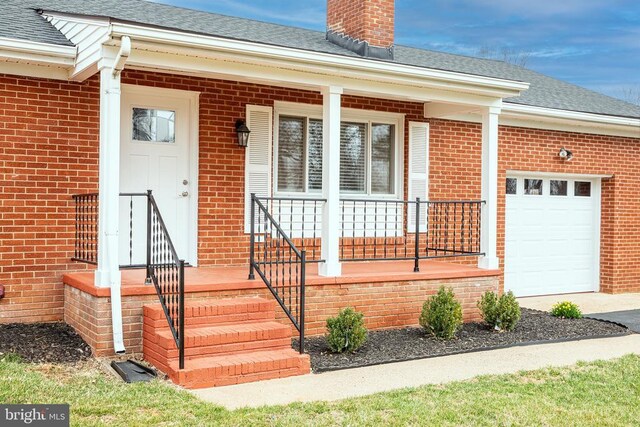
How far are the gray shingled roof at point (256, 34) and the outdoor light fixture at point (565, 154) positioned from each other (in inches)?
28.8

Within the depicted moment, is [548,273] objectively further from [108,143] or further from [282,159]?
[108,143]

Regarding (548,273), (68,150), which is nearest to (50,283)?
(68,150)

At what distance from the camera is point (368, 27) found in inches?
412

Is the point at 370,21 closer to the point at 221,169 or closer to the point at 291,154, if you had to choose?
the point at 291,154

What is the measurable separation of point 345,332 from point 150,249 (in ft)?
6.98

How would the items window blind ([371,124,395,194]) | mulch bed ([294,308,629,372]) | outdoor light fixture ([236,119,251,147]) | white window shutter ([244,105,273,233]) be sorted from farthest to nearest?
window blind ([371,124,395,194])
white window shutter ([244,105,273,233])
outdoor light fixture ([236,119,251,147])
mulch bed ([294,308,629,372])

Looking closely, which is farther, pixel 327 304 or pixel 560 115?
pixel 560 115

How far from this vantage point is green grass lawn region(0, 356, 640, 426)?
4.96m

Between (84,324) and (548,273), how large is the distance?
8.34 meters

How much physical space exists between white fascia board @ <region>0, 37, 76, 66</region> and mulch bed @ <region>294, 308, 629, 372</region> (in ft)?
13.2

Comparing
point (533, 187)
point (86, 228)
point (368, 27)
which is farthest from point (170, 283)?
point (533, 187)

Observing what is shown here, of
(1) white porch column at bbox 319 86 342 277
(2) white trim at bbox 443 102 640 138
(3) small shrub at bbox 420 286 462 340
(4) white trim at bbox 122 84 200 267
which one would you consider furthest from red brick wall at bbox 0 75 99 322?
(2) white trim at bbox 443 102 640 138

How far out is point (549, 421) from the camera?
5.09 meters

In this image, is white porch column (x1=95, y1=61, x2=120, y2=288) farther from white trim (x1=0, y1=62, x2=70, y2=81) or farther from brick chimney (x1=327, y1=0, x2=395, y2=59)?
brick chimney (x1=327, y1=0, x2=395, y2=59)
